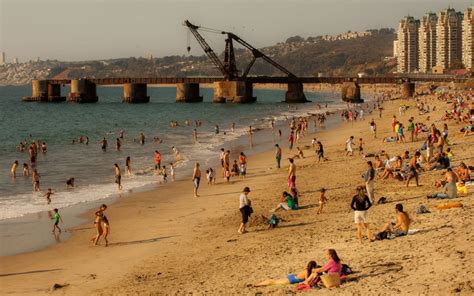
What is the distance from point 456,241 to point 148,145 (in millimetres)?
37454

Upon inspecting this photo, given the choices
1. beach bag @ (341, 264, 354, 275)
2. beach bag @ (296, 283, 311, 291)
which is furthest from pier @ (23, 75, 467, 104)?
beach bag @ (296, 283, 311, 291)

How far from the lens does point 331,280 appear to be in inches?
426

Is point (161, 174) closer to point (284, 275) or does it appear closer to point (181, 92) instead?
point (284, 275)

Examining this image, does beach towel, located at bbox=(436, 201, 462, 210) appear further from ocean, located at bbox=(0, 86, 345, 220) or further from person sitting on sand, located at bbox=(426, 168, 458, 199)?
ocean, located at bbox=(0, 86, 345, 220)

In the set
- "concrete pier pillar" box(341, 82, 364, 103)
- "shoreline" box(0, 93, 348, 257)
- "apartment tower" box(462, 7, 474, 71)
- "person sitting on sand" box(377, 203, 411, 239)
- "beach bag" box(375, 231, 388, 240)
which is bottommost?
"shoreline" box(0, 93, 348, 257)

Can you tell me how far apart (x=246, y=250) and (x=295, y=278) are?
3304mm

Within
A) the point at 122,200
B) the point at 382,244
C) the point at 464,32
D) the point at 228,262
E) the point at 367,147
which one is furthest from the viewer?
the point at 464,32

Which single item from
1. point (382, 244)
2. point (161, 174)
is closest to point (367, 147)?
point (161, 174)

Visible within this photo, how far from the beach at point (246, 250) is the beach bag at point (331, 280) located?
5.0 inches

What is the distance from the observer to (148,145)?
156 feet

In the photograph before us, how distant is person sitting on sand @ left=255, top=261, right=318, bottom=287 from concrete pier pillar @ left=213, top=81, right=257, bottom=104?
101 m

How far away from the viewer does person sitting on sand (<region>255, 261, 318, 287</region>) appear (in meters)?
11.2

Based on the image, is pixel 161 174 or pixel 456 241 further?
pixel 161 174

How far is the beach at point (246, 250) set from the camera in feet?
Answer: 36.2
